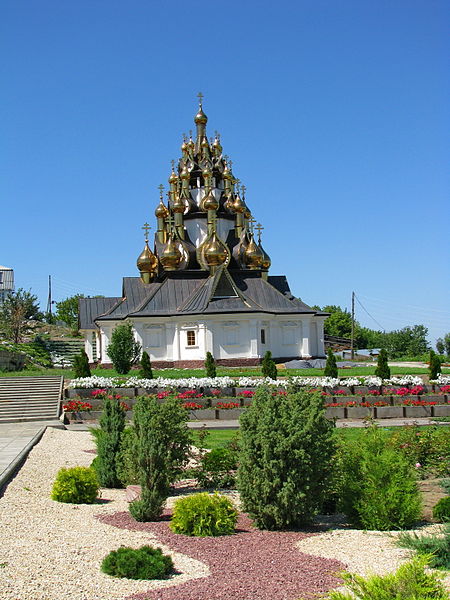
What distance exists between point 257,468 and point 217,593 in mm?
2977

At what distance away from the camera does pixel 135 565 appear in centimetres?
720

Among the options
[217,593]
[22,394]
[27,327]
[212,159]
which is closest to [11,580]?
[217,593]

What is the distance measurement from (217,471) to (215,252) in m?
36.3

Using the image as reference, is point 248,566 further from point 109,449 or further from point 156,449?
point 109,449

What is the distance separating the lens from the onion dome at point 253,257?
51.0 metres

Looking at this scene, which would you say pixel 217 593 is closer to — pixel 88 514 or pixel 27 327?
pixel 88 514

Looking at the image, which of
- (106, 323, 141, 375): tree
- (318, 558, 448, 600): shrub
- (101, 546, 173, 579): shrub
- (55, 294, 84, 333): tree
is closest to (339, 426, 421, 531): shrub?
(101, 546, 173, 579): shrub

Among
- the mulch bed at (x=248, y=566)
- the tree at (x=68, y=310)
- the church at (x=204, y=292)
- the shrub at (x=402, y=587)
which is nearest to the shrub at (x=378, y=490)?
the mulch bed at (x=248, y=566)

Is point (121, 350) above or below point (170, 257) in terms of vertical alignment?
below

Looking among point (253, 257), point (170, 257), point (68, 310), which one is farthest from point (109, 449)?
point (68, 310)

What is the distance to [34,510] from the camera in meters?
10.4

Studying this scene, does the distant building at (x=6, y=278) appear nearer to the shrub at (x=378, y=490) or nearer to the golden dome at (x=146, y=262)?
the golden dome at (x=146, y=262)

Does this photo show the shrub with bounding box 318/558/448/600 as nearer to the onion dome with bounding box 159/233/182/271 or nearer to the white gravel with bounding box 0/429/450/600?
the white gravel with bounding box 0/429/450/600

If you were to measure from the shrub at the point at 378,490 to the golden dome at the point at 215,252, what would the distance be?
38.9m
